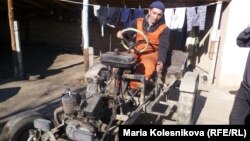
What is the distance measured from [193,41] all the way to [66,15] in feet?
18.8

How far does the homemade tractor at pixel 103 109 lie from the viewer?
Answer: 12.6 feet

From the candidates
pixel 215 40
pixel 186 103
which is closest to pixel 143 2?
pixel 215 40

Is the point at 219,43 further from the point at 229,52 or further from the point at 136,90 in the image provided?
the point at 136,90

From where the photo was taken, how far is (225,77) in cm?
814

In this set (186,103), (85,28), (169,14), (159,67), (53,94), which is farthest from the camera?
(169,14)

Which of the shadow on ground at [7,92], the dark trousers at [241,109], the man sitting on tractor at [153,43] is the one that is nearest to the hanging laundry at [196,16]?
the man sitting on tractor at [153,43]

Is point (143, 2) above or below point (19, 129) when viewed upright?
above

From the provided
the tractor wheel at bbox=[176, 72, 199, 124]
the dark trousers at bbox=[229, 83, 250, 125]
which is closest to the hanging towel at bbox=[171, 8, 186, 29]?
the tractor wheel at bbox=[176, 72, 199, 124]

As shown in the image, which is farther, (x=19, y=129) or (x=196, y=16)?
(x=196, y=16)

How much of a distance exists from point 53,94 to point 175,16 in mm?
4274

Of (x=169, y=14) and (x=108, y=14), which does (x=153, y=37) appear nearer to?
(x=169, y=14)

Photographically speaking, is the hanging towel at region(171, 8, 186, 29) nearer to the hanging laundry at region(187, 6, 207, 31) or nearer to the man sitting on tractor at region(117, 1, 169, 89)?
the hanging laundry at region(187, 6, 207, 31)

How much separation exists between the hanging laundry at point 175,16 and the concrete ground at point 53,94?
6.31ft

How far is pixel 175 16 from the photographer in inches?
348
